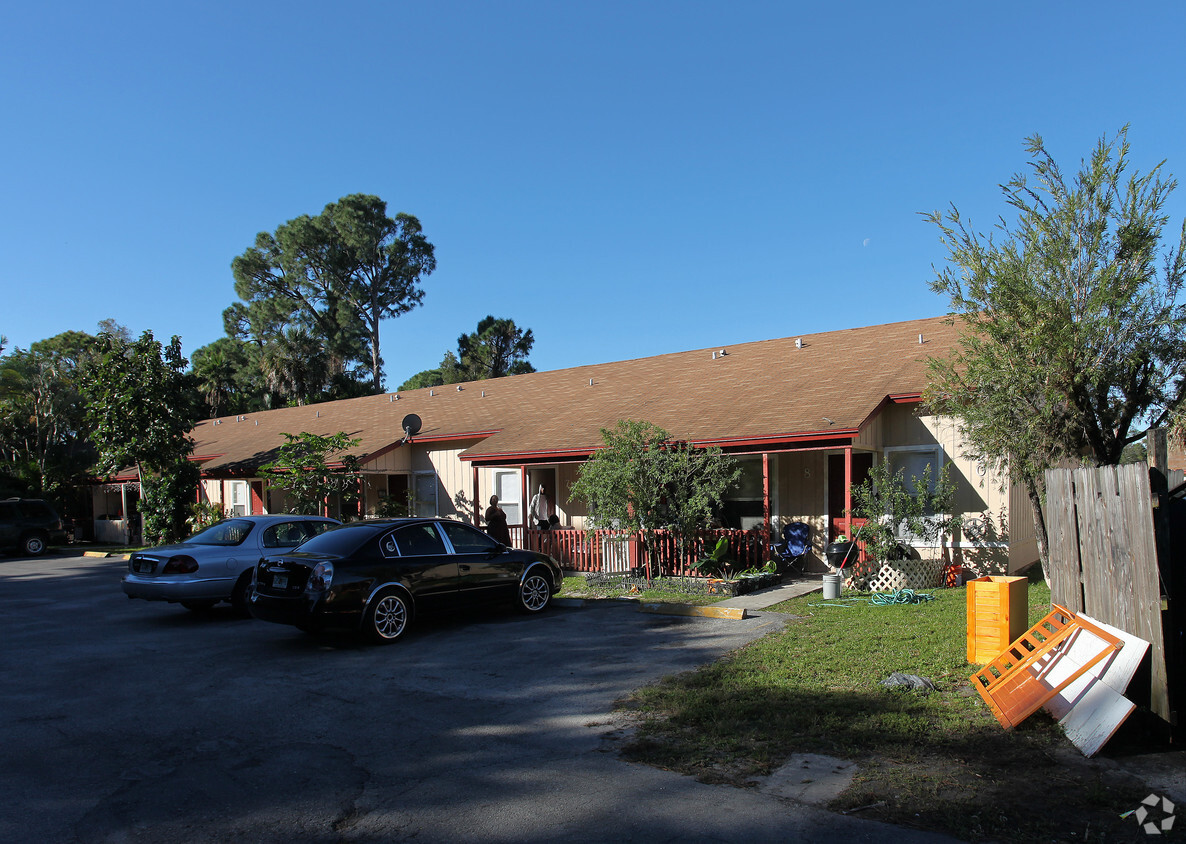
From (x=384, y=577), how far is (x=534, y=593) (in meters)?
2.51

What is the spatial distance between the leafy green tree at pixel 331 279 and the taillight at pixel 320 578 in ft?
134

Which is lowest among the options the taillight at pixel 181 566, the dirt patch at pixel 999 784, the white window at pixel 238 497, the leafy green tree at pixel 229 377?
the dirt patch at pixel 999 784

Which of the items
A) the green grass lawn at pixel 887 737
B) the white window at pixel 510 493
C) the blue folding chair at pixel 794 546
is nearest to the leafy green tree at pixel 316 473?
the white window at pixel 510 493

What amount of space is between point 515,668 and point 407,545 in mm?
2465

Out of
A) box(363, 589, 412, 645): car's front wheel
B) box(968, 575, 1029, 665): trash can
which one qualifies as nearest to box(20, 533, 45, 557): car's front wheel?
box(363, 589, 412, 645): car's front wheel

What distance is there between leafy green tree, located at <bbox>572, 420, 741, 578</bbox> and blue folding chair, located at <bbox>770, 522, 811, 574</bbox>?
145 cm

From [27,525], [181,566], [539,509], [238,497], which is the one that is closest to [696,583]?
[539,509]

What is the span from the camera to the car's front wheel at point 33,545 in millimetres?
23844

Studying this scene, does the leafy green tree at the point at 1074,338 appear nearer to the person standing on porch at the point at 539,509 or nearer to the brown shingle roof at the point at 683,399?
the brown shingle roof at the point at 683,399

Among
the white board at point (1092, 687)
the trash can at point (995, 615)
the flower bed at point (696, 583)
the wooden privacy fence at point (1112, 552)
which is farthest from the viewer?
the flower bed at point (696, 583)

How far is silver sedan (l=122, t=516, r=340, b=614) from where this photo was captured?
1107 centimetres

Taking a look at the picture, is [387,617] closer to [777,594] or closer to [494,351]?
[777,594]

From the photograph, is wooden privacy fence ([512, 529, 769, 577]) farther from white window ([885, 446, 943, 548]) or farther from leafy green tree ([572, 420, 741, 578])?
white window ([885, 446, 943, 548])

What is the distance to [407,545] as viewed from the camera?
9.72m
